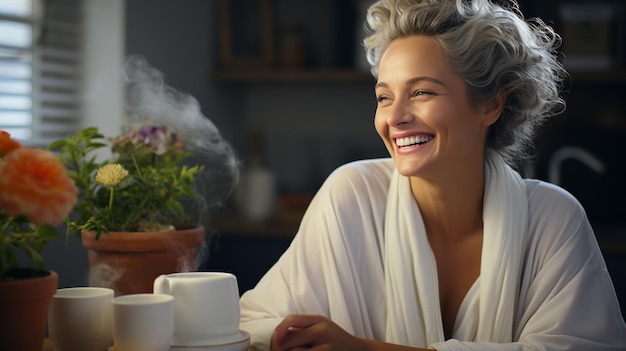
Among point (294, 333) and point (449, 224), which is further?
point (449, 224)

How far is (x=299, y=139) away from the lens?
420cm

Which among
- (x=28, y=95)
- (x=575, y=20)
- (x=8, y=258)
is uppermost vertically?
(x=575, y=20)

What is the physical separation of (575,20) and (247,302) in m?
2.55

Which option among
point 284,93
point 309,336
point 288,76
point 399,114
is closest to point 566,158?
point 288,76

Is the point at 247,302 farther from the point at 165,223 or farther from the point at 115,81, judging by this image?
the point at 115,81

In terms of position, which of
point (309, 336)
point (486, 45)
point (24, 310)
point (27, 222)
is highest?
point (486, 45)

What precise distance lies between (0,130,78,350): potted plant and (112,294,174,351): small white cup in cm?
9

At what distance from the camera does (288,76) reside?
3918 mm

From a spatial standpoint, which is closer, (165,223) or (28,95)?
(165,223)

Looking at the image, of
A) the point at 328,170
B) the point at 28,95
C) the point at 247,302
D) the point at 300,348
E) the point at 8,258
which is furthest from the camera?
the point at 328,170

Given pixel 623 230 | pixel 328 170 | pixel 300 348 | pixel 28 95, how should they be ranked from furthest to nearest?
pixel 328 170
pixel 623 230
pixel 28 95
pixel 300 348

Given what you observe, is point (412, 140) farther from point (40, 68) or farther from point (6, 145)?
point (40, 68)

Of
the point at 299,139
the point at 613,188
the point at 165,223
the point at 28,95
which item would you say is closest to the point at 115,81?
the point at 28,95

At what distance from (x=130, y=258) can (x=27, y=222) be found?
0.43 meters
